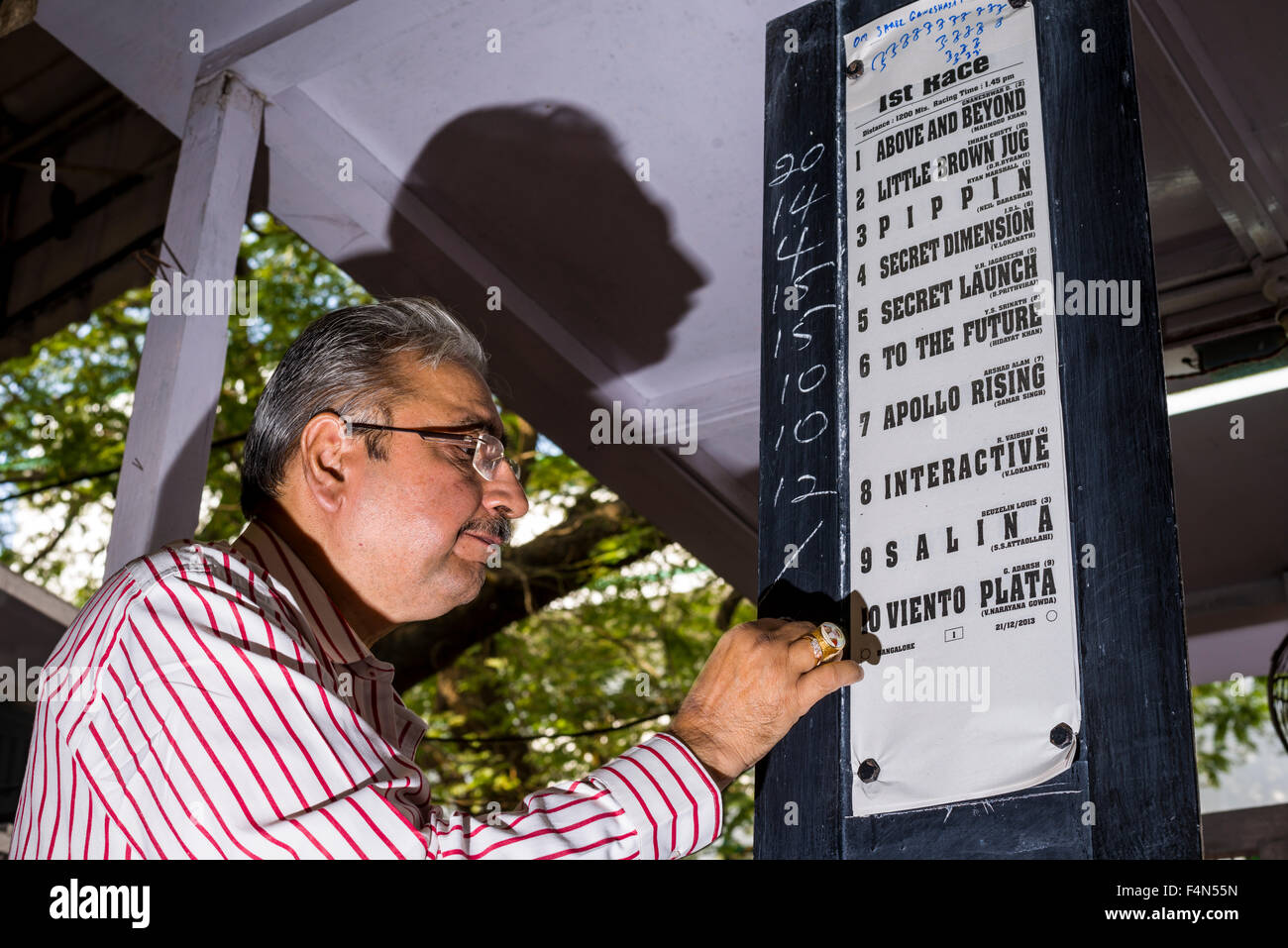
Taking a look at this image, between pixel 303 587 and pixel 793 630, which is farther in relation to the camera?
pixel 303 587

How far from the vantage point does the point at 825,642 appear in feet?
7.44

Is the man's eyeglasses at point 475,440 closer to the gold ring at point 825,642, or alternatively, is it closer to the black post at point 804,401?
the black post at point 804,401

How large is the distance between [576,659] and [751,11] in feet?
25.5

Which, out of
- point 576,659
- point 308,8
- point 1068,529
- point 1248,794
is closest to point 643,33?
point 308,8

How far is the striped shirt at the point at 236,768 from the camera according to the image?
1.82 meters

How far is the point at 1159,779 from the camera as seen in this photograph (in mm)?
1981

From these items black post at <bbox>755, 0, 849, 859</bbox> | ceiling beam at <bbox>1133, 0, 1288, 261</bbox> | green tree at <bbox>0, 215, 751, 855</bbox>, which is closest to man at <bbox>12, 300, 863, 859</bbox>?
black post at <bbox>755, 0, 849, 859</bbox>

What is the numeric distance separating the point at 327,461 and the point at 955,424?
115 centimetres

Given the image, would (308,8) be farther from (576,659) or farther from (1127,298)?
(576,659)

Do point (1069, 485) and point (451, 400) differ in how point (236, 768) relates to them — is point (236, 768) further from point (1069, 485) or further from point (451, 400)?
point (1069, 485)

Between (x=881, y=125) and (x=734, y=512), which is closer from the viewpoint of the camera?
(x=881, y=125)

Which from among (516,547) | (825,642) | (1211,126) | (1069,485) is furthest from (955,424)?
(516,547)

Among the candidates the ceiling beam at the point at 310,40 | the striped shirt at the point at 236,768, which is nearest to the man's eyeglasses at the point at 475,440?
the striped shirt at the point at 236,768

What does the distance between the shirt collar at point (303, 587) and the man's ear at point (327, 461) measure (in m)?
0.11
